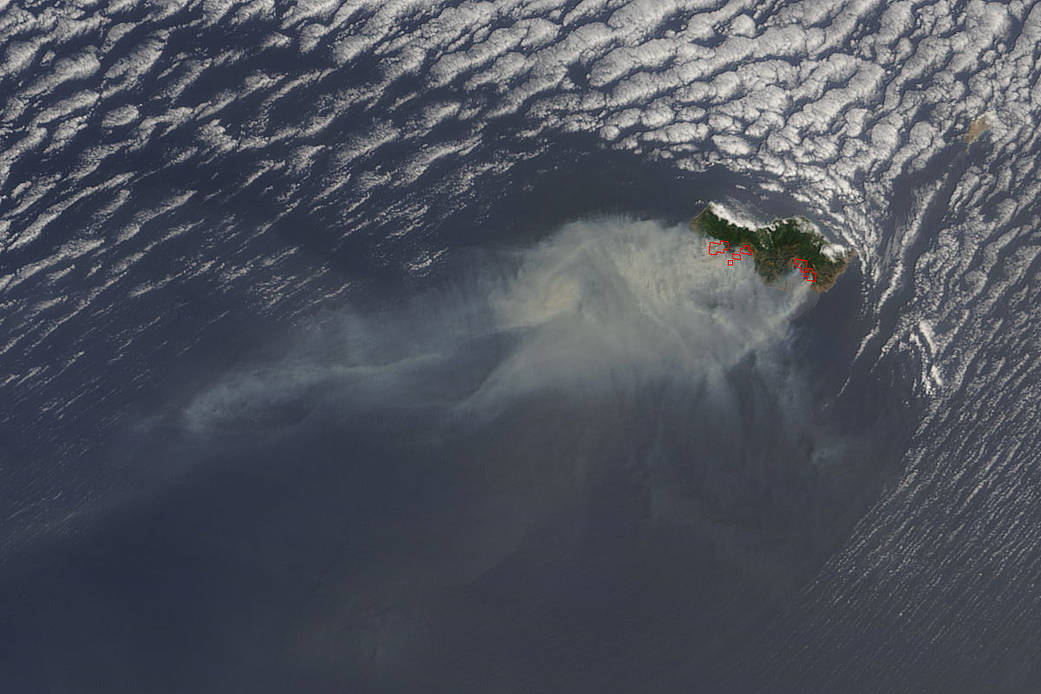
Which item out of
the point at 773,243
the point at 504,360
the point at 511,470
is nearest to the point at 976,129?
the point at 773,243

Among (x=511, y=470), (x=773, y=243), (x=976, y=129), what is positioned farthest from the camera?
(x=976, y=129)

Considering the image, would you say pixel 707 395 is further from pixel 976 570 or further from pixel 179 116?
pixel 179 116

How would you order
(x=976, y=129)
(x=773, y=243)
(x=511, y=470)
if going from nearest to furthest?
(x=511, y=470), (x=773, y=243), (x=976, y=129)

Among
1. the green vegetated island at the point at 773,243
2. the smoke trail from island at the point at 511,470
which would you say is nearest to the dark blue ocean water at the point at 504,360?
the smoke trail from island at the point at 511,470

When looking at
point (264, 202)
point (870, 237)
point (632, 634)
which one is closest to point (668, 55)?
point (870, 237)

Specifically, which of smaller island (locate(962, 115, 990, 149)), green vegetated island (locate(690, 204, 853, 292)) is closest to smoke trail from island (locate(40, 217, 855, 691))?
green vegetated island (locate(690, 204, 853, 292))

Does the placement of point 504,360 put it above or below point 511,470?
above

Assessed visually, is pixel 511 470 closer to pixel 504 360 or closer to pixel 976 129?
pixel 504 360

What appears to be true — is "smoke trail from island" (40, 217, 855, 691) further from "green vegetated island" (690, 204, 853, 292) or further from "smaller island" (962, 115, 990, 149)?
"smaller island" (962, 115, 990, 149)
